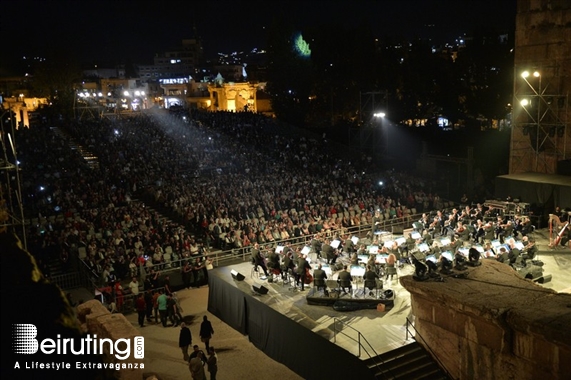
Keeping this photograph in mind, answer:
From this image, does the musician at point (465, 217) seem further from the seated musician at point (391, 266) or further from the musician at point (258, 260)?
the musician at point (258, 260)

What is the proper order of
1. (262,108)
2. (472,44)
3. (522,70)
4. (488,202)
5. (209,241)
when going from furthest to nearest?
(262,108)
(472,44)
(522,70)
(488,202)
(209,241)

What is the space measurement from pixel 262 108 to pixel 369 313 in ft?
205

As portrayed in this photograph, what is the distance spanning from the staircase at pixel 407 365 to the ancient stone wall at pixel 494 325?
264 mm

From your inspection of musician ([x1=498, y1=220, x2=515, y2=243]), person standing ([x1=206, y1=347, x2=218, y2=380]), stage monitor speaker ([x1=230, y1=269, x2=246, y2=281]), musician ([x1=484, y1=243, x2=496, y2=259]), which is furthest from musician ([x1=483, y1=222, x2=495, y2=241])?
person standing ([x1=206, y1=347, x2=218, y2=380])

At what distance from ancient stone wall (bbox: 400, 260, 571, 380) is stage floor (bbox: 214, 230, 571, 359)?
3.44 ft

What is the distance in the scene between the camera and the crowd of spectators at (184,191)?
20.4 meters

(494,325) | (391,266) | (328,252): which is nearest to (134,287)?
(328,252)

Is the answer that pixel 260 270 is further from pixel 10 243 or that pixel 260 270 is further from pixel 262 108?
pixel 262 108

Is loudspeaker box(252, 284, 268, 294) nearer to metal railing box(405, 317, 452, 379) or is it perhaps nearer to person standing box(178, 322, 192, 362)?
person standing box(178, 322, 192, 362)

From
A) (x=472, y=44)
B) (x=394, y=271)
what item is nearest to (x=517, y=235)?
(x=394, y=271)

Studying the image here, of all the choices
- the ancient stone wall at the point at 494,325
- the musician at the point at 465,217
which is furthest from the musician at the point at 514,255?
the musician at the point at 465,217

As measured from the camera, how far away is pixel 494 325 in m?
10.7

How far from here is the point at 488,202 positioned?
934 inches

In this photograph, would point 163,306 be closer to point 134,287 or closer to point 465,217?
point 134,287
